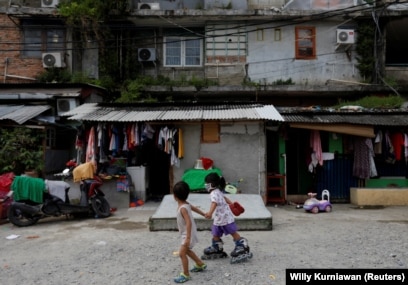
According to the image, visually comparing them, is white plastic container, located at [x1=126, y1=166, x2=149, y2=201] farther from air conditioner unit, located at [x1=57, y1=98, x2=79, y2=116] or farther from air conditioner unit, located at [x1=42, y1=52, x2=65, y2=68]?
air conditioner unit, located at [x1=42, y1=52, x2=65, y2=68]

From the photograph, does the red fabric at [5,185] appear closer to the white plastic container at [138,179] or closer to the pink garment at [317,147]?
the white plastic container at [138,179]

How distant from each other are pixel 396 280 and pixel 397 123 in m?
8.34

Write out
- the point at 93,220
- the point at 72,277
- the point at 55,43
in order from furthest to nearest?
the point at 55,43, the point at 93,220, the point at 72,277

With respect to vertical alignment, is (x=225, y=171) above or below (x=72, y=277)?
above

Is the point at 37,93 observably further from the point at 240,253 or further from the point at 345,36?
the point at 345,36

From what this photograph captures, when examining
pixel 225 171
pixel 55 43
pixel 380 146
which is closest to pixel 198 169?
pixel 225 171

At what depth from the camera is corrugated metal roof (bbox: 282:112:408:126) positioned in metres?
11.7

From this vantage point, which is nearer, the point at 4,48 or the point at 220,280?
the point at 220,280

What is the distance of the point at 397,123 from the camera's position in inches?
464

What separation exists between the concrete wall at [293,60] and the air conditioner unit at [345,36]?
0.62 m

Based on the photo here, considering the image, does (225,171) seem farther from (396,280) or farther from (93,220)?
(396,280)

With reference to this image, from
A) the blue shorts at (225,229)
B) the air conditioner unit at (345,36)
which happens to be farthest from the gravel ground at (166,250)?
the air conditioner unit at (345,36)

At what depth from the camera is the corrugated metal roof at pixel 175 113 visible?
428 inches

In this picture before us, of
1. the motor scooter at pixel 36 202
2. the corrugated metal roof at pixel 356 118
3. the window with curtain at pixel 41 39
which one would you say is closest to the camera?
the motor scooter at pixel 36 202
